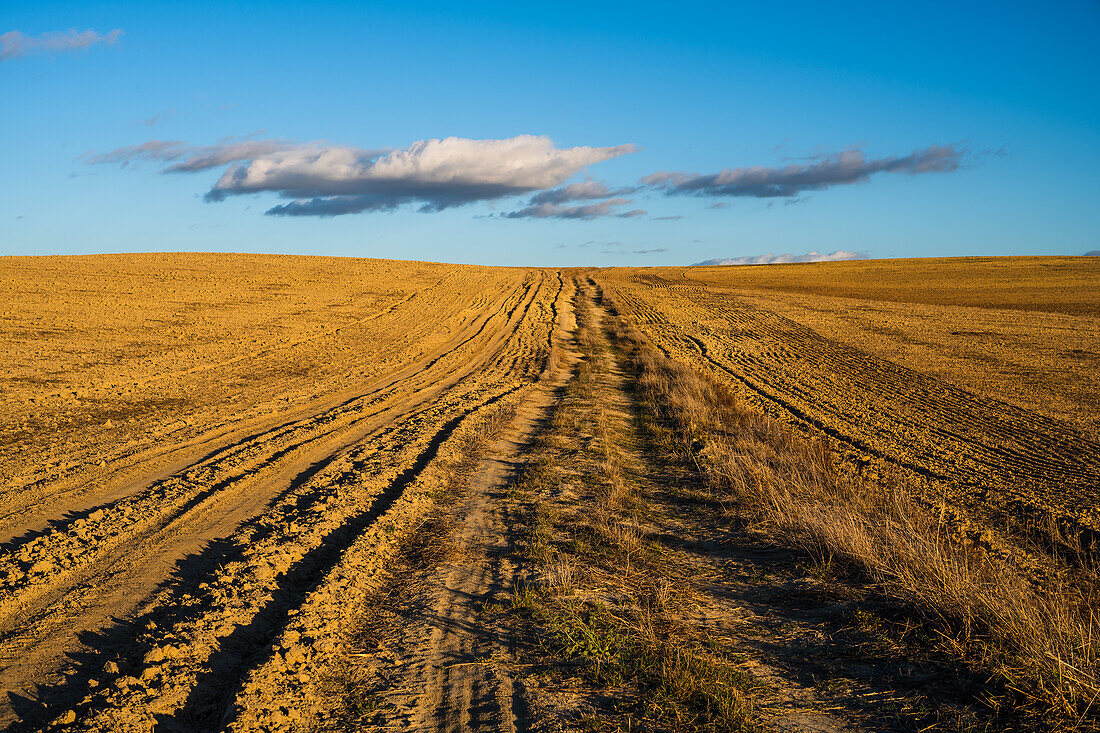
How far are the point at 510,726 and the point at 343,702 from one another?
1044 millimetres

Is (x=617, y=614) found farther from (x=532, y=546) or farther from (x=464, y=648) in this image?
(x=532, y=546)

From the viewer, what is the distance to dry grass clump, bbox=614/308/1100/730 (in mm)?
3668

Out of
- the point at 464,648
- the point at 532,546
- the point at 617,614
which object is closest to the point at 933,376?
the point at 532,546

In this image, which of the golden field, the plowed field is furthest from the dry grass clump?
the plowed field

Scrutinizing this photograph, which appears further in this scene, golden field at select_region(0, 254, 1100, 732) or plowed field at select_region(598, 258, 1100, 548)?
plowed field at select_region(598, 258, 1100, 548)

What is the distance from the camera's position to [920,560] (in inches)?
195

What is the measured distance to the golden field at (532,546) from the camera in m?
3.86

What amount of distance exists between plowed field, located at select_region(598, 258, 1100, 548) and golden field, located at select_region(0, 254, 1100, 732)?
0.13 metres

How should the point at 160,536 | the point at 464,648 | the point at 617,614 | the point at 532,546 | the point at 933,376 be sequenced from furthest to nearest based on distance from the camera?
the point at 933,376 < the point at 160,536 < the point at 532,546 < the point at 617,614 < the point at 464,648

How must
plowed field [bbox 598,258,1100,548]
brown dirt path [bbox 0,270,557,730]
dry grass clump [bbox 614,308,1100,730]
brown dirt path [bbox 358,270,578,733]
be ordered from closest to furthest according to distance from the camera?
dry grass clump [bbox 614,308,1100,730], brown dirt path [bbox 358,270,578,733], brown dirt path [bbox 0,270,557,730], plowed field [bbox 598,258,1100,548]

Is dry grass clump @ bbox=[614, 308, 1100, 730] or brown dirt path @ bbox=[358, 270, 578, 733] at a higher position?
dry grass clump @ bbox=[614, 308, 1100, 730]

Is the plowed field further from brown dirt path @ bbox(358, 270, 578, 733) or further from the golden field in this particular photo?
brown dirt path @ bbox(358, 270, 578, 733)

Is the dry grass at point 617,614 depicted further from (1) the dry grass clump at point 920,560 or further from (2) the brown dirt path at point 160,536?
(2) the brown dirt path at point 160,536

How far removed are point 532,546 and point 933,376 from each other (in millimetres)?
15623
